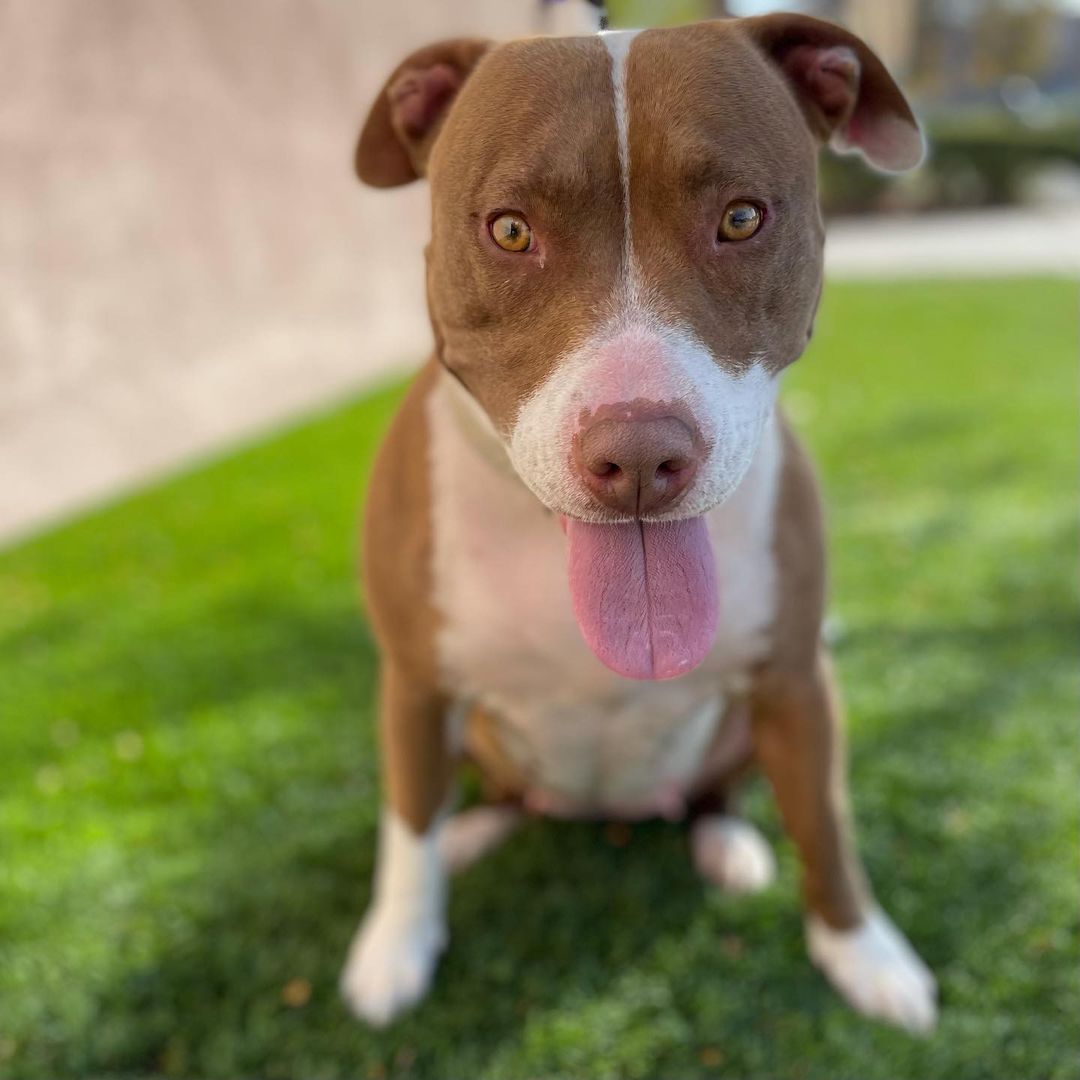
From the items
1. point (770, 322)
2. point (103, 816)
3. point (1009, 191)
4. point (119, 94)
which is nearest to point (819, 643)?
point (770, 322)

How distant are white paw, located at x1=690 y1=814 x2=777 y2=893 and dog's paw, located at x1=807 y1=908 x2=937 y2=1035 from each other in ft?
0.63

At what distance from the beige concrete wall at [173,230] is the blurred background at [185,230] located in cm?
1

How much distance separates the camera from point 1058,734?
267cm

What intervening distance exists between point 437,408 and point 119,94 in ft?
15.2

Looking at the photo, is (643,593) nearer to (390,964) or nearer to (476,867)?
(390,964)

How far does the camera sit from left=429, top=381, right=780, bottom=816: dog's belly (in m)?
1.70

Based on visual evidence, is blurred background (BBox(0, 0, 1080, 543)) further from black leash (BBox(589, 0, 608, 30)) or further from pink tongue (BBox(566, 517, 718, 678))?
pink tongue (BBox(566, 517, 718, 678))

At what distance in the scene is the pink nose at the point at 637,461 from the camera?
4.11 feet

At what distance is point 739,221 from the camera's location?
1.38 metres

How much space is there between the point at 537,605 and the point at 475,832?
2.91 ft

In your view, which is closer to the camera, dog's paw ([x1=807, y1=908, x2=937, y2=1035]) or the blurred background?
dog's paw ([x1=807, y1=908, x2=937, y2=1035])

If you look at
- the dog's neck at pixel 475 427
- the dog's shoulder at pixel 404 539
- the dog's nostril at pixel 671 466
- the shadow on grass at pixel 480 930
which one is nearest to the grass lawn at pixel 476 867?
the shadow on grass at pixel 480 930

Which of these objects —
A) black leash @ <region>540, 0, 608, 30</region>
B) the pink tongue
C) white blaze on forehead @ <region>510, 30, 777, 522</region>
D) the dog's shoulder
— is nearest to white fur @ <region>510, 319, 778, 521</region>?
white blaze on forehead @ <region>510, 30, 777, 522</region>

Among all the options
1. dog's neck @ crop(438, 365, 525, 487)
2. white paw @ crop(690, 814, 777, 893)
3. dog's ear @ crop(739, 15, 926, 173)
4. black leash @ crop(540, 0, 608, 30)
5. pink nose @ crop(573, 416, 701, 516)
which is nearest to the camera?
pink nose @ crop(573, 416, 701, 516)
